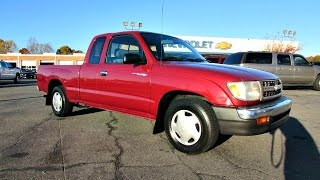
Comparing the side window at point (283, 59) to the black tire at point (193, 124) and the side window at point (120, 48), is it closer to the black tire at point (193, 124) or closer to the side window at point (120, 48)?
the side window at point (120, 48)

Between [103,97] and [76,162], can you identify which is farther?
[103,97]

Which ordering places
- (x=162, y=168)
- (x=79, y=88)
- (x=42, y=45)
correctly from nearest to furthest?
(x=162, y=168) < (x=79, y=88) < (x=42, y=45)

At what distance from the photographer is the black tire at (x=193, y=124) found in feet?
16.7

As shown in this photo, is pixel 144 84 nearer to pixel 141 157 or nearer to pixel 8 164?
pixel 141 157

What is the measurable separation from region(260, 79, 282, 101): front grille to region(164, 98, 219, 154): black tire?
794 mm

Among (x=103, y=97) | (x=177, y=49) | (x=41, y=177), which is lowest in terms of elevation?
(x=41, y=177)

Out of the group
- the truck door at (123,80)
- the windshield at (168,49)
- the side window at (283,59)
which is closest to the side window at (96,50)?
the truck door at (123,80)

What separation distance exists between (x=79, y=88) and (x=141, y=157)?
2907mm

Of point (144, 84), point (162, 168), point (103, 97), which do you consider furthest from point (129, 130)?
point (162, 168)

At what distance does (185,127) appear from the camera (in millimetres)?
5355

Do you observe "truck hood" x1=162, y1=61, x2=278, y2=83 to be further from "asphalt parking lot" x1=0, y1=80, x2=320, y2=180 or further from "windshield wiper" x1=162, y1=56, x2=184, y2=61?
"asphalt parking lot" x1=0, y1=80, x2=320, y2=180

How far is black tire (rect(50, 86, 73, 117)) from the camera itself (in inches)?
323

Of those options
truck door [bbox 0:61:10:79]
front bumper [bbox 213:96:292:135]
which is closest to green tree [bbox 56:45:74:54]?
truck door [bbox 0:61:10:79]

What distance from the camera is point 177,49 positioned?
6.67m
